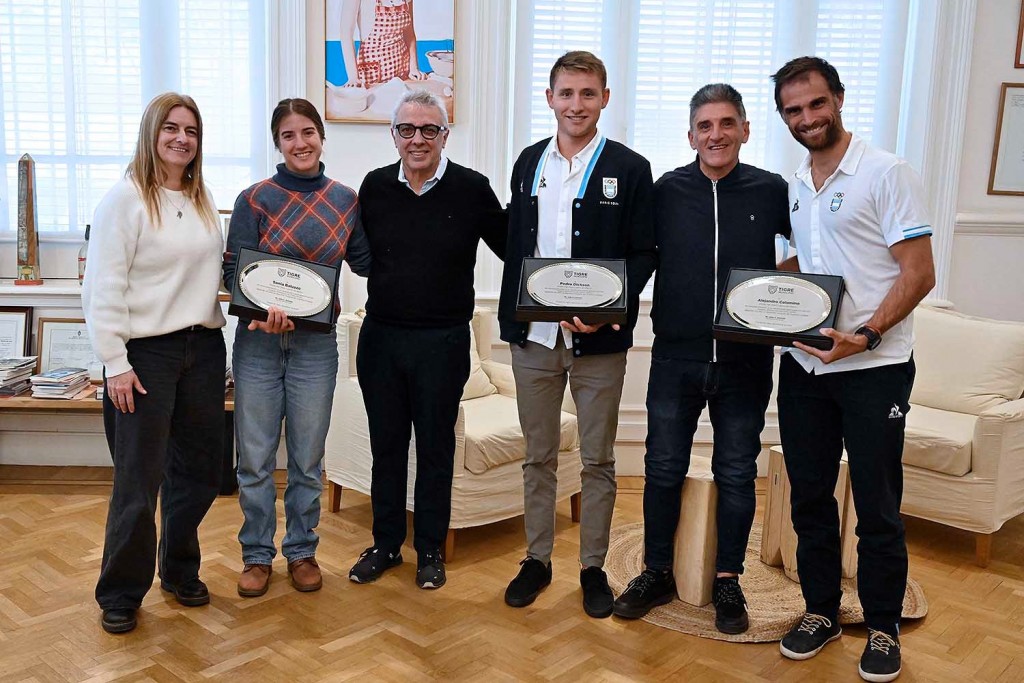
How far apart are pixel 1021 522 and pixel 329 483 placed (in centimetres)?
294

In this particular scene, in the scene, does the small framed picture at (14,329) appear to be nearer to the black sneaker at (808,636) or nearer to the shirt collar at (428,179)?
the shirt collar at (428,179)

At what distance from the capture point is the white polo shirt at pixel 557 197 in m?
2.54

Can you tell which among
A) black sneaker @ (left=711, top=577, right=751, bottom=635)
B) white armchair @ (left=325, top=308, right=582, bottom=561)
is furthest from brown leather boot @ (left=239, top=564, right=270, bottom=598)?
black sneaker @ (left=711, top=577, right=751, bottom=635)

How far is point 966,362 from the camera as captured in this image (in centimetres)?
364

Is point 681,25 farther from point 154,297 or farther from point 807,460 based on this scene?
point 154,297

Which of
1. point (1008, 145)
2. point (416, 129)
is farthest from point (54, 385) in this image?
point (1008, 145)

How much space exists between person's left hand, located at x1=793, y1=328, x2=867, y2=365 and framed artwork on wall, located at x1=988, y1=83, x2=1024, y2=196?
258 centimetres

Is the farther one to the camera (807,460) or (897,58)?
(897,58)

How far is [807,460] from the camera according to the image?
94.0 inches

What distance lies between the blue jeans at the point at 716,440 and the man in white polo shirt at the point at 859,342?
11 centimetres

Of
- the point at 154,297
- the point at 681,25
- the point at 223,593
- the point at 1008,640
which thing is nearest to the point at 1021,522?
the point at 1008,640

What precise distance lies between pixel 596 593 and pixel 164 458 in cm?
134

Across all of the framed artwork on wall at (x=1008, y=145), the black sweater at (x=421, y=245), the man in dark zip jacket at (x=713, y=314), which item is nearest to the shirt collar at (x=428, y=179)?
the black sweater at (x=421, y=245)

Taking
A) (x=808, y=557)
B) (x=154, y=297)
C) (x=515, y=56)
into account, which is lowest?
(x=808, y=557)
